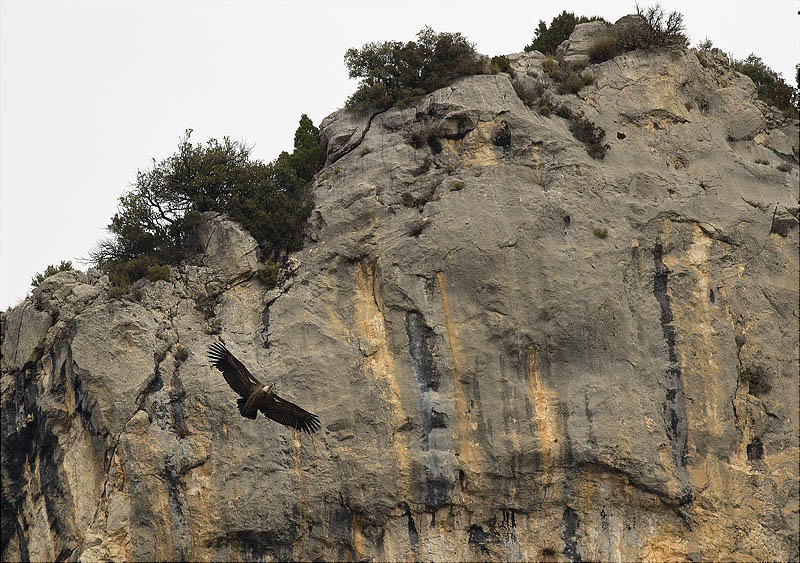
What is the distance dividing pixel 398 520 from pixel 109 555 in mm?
7083

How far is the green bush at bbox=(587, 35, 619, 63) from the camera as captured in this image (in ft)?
111

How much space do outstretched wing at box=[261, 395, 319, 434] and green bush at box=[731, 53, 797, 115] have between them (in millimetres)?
18054

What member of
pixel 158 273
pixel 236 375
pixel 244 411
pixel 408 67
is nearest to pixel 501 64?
pixel 408 67

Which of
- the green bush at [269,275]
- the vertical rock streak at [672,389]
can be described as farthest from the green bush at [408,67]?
the vertical rock streak at [672,389]

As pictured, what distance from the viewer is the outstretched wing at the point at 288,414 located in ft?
83.0

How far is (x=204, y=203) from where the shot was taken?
31.8 meters

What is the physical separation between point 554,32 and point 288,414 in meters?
18.5

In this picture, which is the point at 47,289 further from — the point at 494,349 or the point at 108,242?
the point at 494,349

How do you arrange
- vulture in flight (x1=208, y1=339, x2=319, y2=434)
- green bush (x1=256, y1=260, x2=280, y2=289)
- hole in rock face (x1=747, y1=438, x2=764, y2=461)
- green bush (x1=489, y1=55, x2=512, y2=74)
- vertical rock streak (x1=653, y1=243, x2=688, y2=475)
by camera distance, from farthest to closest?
green bush (x1=489, y1=55, x2=512, y2=74) < green bush (x1=256, y1=260, x2=280, y2=289) < hole in rock face (x1=747, y1=438, x2=764, y2=461) < vertical rock streak (x1=653, y1=243, x2=688, y2=475) < vulture in flight (x1=208, y1=339, x2=319, y2=434)

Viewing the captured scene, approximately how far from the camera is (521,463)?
26.4 metres

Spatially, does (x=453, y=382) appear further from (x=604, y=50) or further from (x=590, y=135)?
(x=604, y=50)

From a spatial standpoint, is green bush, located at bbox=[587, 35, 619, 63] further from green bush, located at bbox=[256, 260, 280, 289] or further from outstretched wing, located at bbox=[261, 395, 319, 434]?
outstretched wing, located at bbox=[261, 395, 319, 434]

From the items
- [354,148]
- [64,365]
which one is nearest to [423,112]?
[354,148]

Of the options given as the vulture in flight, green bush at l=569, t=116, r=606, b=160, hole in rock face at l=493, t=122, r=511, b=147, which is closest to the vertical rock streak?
green bush at l=569, t=116, r=606, b=160
